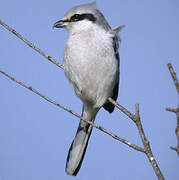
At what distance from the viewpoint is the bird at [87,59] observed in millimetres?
2645

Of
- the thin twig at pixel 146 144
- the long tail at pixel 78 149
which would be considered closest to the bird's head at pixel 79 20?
the long tail at pixel 78 149

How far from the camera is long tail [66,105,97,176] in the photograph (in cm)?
270

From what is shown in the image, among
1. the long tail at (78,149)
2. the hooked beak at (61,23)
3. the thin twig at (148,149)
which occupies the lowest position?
the long tail at (78,149)

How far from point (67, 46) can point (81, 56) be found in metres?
0.20

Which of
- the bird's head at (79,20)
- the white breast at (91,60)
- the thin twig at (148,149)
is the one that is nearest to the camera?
the thin twig at (148,149)

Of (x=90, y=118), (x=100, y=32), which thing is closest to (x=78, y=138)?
(x=90, y=118)

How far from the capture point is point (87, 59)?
8.63ft

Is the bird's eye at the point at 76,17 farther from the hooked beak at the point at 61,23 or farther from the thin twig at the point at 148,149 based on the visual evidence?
the thin twig at the point at 148,149

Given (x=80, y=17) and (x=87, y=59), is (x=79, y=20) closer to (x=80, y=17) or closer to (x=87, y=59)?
(x=80, y=17)

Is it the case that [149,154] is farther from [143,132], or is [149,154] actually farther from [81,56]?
[81,56]

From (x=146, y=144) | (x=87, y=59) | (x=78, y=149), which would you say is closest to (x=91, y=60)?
(x=87, y=59)

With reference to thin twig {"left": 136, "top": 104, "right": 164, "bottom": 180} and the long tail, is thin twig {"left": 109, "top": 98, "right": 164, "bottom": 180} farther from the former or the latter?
the long tail

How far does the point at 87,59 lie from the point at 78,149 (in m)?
0.86

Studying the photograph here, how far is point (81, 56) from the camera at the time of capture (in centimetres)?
263
